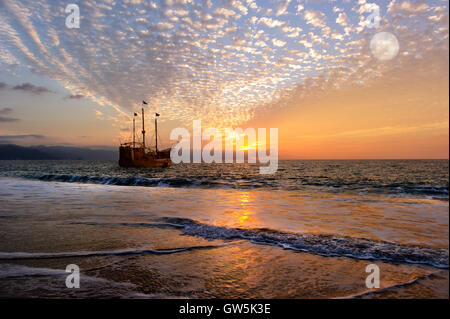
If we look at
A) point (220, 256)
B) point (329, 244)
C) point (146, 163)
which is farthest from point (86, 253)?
point (146, 163)

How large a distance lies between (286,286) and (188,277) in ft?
6.31

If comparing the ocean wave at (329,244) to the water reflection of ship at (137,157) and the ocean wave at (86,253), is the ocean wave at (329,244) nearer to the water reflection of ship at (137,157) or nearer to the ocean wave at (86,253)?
the ocean wave at (86,253)

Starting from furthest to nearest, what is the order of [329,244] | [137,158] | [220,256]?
[137,158]
[329,244]
[220,256]

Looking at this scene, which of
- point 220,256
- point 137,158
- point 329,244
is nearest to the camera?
point 220,256

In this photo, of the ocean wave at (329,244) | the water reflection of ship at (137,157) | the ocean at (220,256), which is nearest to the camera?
the ocean at (220,256)

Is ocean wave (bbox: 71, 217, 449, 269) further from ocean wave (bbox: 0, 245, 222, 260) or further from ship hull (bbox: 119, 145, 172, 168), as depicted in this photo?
ship hull (bbox: 119, 145, 172, 168)

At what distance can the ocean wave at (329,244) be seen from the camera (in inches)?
241

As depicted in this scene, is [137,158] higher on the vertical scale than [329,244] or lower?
higher

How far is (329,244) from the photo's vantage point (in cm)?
720

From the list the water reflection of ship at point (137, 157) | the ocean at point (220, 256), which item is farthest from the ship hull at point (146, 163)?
the ocean at point (220, 256)

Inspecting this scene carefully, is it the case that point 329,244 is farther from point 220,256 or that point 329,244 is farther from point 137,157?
point 137,157
